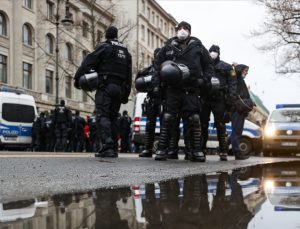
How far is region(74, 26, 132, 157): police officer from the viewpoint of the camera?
741 centimetres

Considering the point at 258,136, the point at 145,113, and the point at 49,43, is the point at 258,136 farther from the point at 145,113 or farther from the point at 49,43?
the point at 49,43

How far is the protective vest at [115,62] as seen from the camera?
7.53 meters

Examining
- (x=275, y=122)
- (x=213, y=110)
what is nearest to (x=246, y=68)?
(x=213, y=110)

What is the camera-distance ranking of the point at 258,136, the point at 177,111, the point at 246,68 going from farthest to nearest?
the point at 258,136 → the point at 246,68 → the point at 177,111

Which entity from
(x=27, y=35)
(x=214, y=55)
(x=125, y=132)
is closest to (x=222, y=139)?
(x=214, y=55)

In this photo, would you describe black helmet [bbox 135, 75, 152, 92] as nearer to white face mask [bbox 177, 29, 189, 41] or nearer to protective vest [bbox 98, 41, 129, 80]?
protective vest [bbox 98, 41, 129, 80]

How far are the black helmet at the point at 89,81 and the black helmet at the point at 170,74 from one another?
45.2 inches

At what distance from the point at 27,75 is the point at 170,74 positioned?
30.8 meters

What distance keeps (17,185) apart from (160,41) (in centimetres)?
6989

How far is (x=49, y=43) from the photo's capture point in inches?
1501

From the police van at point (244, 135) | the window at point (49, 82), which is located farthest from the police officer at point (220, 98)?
the window at point (49, 82)

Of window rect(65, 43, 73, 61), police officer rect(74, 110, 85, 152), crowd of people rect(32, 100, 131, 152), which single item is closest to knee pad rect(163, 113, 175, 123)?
crowd of people rect(32, 100, 131, 152)

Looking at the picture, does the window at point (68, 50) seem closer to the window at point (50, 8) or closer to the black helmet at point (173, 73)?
the window at point (50, 8)

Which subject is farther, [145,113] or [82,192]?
[145,113]
